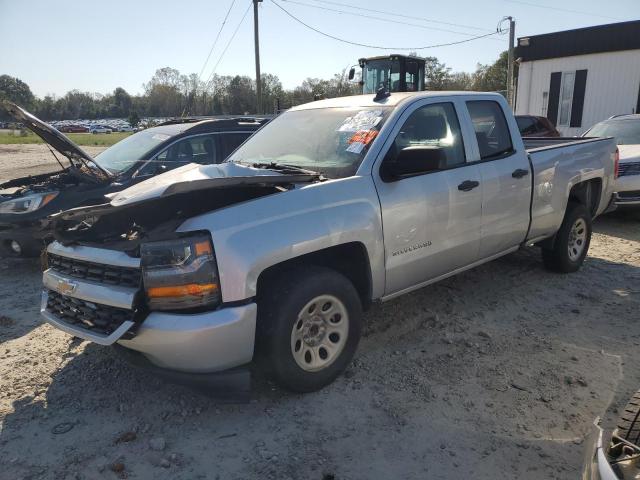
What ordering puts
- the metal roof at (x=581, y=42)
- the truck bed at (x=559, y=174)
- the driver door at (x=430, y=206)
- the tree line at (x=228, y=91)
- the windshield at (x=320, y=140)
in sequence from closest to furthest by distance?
1. the driver door at (x=430, y=206)
2. the windshield at (x=320, y=140)
3. the truck bed at (x=559, y=174)
4. the metal roof at (x=581, y=42)
5. the tree line at (x=228, y=91)

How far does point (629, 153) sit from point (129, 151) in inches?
308

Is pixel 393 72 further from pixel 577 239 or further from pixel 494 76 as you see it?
pixel 494 76

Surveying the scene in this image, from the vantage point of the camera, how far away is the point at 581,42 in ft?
62.5

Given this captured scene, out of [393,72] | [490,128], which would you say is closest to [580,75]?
[393,72]

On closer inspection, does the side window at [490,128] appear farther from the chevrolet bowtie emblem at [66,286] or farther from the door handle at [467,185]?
the chevrolet bowtie emblem at [66,286]

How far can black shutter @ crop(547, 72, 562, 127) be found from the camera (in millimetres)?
20297

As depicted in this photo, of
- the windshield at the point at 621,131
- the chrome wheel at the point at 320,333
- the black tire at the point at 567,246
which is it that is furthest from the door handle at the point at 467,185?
the windshield at the point at 621,131

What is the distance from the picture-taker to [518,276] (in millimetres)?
5707

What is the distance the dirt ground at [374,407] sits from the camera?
276cm

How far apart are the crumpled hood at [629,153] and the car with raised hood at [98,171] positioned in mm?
6000

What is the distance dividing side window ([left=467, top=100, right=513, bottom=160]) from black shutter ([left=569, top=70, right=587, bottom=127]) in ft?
56.1

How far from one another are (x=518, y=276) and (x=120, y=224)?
13.8ft

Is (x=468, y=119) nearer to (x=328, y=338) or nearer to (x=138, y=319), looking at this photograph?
(x=328, y=338)

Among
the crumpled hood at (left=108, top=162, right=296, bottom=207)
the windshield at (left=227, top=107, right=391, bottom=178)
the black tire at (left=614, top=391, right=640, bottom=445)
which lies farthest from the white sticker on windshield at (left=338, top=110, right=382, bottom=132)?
the black tire at (left=614, top=391, right=640, bottom=445)
